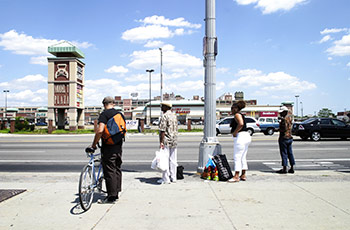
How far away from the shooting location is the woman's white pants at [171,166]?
6.31m

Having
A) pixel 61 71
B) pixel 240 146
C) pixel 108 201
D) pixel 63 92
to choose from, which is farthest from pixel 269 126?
pixel 61 71

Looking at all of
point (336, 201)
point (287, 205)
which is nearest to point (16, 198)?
point (287, 205)

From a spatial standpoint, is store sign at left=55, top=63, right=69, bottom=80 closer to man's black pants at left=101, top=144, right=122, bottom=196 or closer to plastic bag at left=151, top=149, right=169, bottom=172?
plastic bag at left=151, top=149, right=169, bottom=172

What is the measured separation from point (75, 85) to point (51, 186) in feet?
102

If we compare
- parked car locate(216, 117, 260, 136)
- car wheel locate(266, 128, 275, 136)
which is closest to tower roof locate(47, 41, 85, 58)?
parked car locate(216, 117, 260, 136)

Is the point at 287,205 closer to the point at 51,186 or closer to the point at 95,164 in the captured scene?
the point at 95,164

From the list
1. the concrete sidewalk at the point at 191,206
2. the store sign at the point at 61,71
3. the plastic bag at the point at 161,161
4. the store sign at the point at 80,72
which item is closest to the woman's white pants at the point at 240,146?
the concrete sidewalk at the point at 191,206

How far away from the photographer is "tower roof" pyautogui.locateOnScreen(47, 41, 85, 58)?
35500 mm

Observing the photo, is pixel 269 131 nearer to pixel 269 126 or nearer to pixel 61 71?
pixel 269 126

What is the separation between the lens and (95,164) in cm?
504

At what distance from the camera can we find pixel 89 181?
4777mm

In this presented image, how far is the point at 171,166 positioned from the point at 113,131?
2063 mm

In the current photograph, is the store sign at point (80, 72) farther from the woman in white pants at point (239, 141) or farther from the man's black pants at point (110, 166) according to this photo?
the man's black pants at point (110, 166)

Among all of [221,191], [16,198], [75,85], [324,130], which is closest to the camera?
[16,198]
